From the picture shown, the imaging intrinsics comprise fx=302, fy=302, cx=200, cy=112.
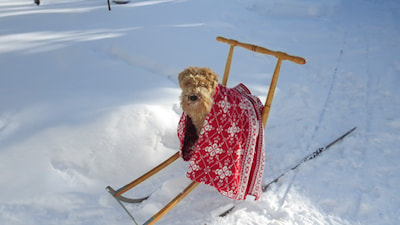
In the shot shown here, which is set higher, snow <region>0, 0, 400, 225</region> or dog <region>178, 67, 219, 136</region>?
dog <region>178, 67, 219, 136</region>

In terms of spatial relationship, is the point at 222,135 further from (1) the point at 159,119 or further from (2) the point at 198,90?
(1) the point at 159,119

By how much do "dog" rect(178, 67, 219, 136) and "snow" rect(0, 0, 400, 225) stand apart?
78 centimetres

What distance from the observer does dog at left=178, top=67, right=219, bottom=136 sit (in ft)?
5.73

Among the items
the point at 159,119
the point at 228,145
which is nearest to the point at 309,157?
the point at 228,145

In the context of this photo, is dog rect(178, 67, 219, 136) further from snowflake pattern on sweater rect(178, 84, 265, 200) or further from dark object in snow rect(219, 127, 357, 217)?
→ dark object in snow rect(219, 127, 357, 217)

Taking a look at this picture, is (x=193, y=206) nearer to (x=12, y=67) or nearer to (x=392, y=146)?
(x=392, y=146)

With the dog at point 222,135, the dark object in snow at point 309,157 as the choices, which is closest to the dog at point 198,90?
the dog at point 222,135

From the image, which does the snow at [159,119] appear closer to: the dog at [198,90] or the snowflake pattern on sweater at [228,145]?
the snowflake pattern on sweater at [228,145]

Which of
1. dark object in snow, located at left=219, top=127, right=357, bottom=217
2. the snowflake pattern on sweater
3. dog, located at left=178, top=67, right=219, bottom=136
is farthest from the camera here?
dark object in snow, located at left=219, top=127, right=357, bottom=217

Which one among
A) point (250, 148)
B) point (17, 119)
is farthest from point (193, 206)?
point (17, 119)

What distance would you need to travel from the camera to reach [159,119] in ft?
9.13

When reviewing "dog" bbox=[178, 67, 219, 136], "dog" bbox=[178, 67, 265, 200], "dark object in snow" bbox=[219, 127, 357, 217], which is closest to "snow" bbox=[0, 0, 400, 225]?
"dark object in snow" bbox=[219, 127, 357, 217]

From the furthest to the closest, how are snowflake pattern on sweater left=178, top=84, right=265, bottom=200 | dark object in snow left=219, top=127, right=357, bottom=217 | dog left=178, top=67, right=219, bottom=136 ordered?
dark object in snow left=219, top=127, right=357, bottom=217, snowflake pattern on sweater left=178, top=84, right=265, bottom=200, dog left=178, top=67, right=219, bottom=136

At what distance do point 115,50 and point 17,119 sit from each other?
5.91 feet
